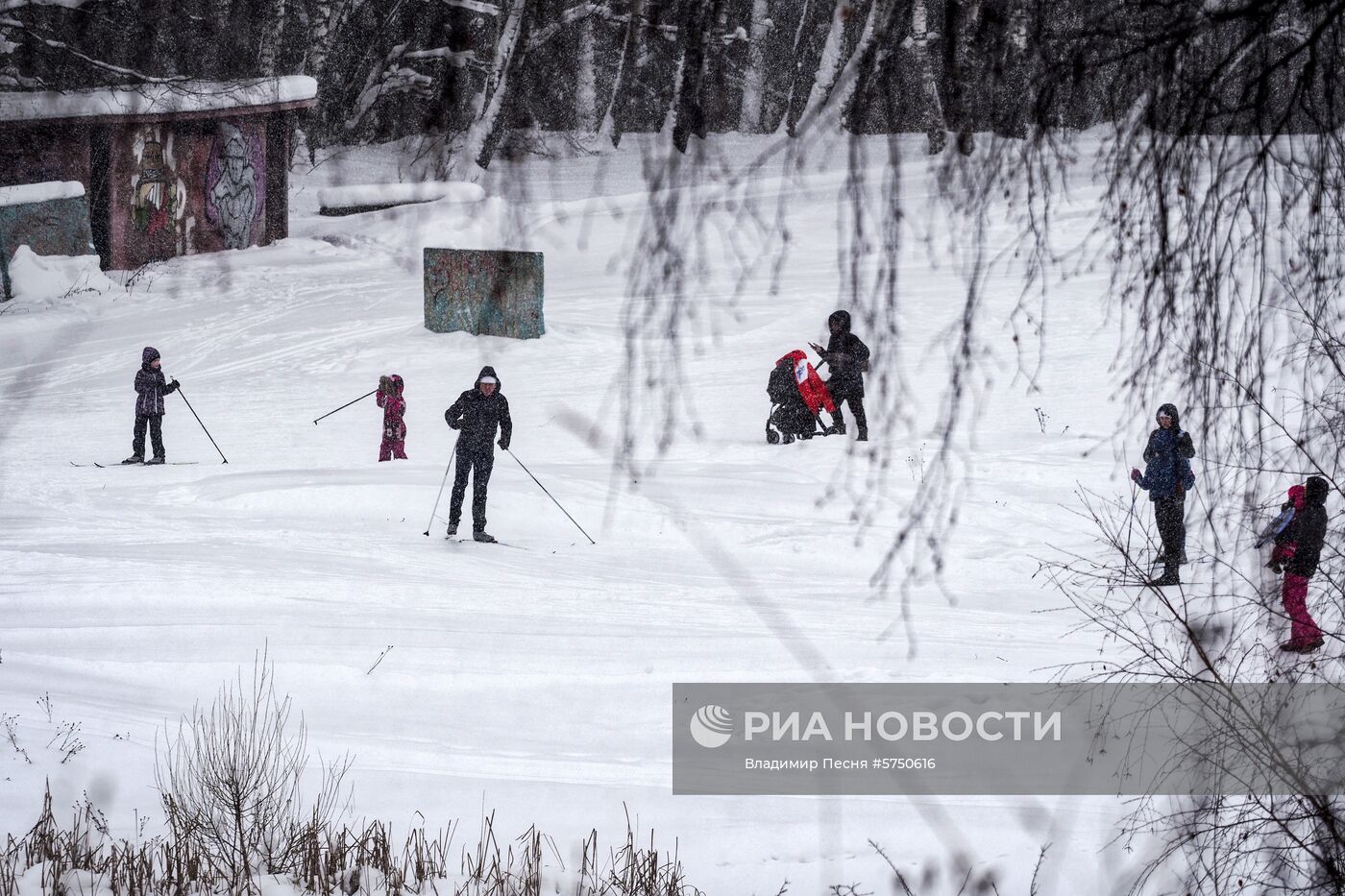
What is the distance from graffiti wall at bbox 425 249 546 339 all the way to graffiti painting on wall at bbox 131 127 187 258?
15.0 feet

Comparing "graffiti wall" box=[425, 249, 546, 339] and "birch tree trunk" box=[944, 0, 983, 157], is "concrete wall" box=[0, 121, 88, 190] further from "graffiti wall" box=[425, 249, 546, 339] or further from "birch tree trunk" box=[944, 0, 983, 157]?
"birch tree trunk" box=[944, 0, 983, 157]

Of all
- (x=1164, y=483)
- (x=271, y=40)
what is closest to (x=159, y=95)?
(x=271, y=40)

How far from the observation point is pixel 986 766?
6.99 metres

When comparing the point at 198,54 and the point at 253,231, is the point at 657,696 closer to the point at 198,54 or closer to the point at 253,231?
the point at 198,54

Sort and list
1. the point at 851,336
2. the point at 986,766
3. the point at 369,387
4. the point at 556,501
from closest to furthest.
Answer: the point at 986,766, the point at 556,501, the point at 851,336, the point at 369,387

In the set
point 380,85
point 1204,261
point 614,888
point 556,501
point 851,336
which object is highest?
point 380,85

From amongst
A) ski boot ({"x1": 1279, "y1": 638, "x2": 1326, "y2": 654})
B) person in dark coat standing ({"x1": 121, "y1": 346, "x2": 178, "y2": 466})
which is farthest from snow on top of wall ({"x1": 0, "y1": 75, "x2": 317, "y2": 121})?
person in dark coat standing ({"x1": 121, "y1": 346, "x2": 178, "y2": 466})

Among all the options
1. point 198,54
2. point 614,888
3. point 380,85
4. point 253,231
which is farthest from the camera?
point 253,231

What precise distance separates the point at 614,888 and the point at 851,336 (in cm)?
683

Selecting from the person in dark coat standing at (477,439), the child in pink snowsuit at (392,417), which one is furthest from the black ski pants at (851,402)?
the child in pink snowsuit at (392,417)

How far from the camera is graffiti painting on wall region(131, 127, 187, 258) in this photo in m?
18.2

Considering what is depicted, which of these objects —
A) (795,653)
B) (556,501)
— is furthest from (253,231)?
(795,653)

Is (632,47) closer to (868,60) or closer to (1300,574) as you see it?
(868,60)

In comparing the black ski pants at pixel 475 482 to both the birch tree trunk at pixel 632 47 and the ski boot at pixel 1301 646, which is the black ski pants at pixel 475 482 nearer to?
the ski boot at pixel 1301 646
